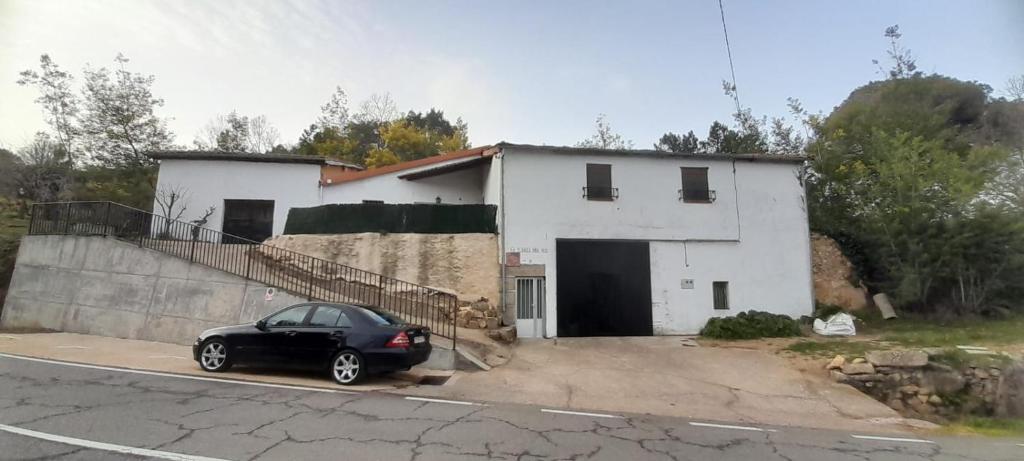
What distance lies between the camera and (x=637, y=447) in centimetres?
522

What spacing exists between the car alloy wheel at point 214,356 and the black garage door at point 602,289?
8.67m

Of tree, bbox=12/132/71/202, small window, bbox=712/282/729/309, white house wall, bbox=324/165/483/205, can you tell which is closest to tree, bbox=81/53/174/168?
tree, bbox=12/132/71/202

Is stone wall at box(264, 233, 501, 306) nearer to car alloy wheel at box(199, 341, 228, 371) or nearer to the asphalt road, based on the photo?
car alloy wheel at box(199, 341, 228, 371)

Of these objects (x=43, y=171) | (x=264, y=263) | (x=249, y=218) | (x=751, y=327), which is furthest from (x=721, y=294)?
(x=43, y=171)

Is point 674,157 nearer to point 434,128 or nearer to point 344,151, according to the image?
point 344,151

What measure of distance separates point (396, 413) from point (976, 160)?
Result: 19205 millimetres

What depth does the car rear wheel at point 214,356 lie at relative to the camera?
27.7ft

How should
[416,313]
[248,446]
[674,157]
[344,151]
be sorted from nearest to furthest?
1. [248,446]
2. [416,313]
3. [674,157]
4. [344,151]

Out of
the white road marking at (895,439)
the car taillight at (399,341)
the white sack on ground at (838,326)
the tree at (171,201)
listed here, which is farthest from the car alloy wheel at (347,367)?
the tree at (171,201)

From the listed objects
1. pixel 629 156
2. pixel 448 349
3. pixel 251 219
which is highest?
pixel 629 156

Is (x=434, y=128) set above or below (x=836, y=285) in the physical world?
above

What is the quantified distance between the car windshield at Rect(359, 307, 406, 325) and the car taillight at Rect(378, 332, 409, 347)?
408 mm

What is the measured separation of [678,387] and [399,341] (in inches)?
211

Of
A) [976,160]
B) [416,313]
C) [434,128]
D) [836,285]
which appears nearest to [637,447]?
[416,313]
